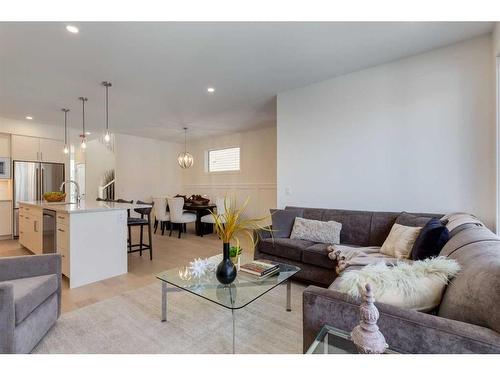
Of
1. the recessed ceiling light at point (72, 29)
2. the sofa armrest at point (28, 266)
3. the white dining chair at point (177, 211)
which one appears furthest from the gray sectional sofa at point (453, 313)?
the white dining chair at point (177, 211)

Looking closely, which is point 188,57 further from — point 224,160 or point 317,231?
point 224,160

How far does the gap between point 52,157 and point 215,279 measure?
5908 millimetres

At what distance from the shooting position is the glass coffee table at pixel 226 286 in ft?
5.55

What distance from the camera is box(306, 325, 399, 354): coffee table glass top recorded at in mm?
1072

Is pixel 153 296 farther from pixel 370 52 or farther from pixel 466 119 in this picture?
pixel 466 119

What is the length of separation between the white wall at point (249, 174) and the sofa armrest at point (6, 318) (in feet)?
15.2

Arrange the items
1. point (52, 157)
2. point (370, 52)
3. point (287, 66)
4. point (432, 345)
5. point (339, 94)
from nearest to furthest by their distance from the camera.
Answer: point (432, 345), point (370, 52), point (287, 66), point (339, 94), point (52, 157)

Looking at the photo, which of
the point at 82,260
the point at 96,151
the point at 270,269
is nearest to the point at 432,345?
the point at 270,269

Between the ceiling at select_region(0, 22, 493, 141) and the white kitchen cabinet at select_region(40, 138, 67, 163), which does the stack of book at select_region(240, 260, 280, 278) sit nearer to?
the ceiling at select_region(0, 22, 493, 141)

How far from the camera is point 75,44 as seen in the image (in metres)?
2.56

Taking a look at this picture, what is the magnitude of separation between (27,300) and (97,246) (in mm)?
1518

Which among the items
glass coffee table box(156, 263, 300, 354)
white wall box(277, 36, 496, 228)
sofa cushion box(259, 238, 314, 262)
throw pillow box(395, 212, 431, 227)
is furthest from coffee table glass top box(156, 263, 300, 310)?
white wall box(277, 36, 496, 228)

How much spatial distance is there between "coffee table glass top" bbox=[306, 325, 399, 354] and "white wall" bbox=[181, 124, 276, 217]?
486cm

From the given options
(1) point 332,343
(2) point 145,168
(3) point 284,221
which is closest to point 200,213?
(2) point 145,168
